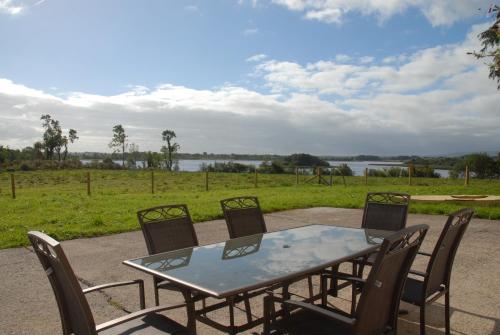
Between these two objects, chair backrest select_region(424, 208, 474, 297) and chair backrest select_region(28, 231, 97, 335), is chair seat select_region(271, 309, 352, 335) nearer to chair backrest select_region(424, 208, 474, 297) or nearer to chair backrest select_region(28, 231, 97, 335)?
chair backrest select_region(424, 208, 474, 297)

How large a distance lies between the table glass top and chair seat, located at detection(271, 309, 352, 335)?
281 millimetres

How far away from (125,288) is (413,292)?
277 centimetres

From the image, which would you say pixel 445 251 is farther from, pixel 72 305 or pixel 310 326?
pixel 72 305

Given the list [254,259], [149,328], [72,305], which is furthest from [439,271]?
[72,305]

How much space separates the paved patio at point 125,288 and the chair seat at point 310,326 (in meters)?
0.83

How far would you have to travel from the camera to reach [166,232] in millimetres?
3363

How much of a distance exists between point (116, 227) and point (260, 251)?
5.16m

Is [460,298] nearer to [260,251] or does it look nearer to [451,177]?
[260,251]

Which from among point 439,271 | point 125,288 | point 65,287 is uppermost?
point 65,287

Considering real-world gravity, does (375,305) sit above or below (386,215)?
below

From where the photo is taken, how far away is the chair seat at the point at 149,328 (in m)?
2.25

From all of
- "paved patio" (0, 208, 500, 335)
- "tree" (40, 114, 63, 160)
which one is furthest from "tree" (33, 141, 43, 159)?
"paved patio" (0, 208, 500, 335)

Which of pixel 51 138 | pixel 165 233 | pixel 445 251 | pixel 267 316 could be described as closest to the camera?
pixel 267 316

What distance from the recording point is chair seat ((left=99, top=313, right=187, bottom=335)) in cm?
225
